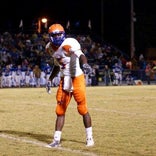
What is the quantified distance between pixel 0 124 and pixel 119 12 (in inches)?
1829

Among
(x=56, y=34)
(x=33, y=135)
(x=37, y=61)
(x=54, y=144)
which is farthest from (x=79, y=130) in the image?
(x=37, y=61)

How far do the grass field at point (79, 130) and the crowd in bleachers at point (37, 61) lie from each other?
47.9ft

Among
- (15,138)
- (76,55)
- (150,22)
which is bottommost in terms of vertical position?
(15,138)

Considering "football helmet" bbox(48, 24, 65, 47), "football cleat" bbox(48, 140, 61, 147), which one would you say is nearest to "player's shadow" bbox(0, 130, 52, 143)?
"football cleat" bbox(48, 140, 61, 147)

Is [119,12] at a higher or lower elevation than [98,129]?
higher

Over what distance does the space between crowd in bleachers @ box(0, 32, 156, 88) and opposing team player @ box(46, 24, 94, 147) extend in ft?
68.3

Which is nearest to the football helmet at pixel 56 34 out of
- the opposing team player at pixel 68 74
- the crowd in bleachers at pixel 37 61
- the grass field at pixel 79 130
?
the opposing team player at pixel 68 74

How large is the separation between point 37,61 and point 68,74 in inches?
1034

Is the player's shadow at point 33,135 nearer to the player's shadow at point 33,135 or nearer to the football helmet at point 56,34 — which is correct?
the player's shadow at point 33,135

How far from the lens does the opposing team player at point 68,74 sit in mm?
9195

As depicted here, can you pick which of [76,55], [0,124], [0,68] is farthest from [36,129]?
[0,68]

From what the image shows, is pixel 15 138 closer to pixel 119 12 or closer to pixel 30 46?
pixel 30 46

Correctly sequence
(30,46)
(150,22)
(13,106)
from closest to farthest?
(13,106)
(30,46)
(150,22)

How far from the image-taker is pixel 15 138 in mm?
10133
